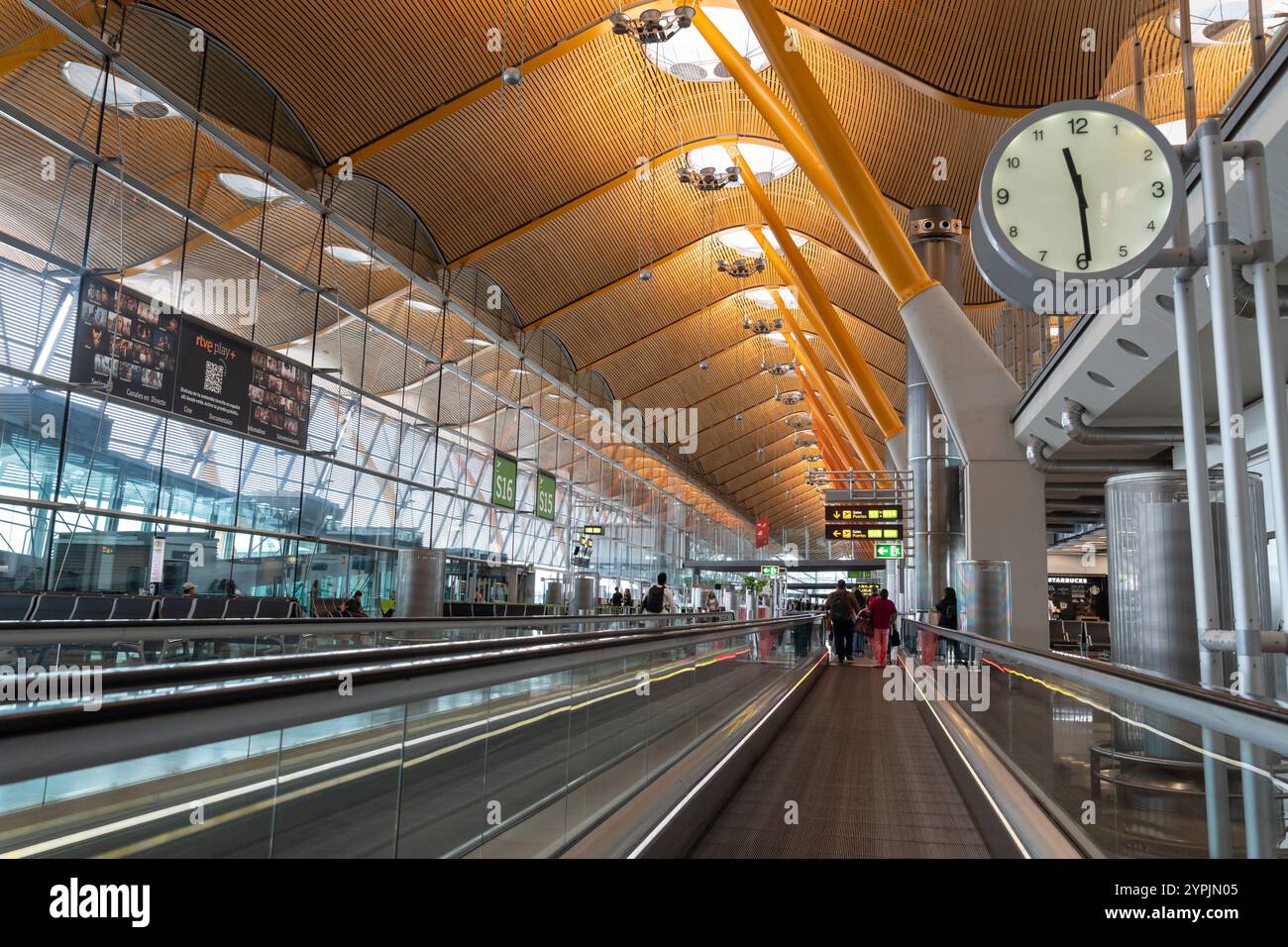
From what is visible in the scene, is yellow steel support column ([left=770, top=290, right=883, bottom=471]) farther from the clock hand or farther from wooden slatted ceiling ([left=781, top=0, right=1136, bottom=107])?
the clock hand

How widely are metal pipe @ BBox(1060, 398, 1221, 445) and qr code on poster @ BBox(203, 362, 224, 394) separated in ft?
40.7

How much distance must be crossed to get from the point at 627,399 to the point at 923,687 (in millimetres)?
27341

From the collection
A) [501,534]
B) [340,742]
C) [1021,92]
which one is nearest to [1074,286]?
[340,742]

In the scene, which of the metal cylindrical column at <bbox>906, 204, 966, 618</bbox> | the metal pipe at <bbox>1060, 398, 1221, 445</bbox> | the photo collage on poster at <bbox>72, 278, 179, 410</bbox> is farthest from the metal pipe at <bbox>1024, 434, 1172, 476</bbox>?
the photo collage on poster at <bbox>72, 278, 179, 410</bbox>

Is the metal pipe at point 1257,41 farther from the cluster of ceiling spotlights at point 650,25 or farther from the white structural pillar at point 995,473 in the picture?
the cluster of ceiling spotlights at point 650,25

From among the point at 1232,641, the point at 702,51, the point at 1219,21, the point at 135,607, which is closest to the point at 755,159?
the point at 702,51

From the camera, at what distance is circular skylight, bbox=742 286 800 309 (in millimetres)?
36469

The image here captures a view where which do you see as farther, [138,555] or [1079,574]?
[1079,574]

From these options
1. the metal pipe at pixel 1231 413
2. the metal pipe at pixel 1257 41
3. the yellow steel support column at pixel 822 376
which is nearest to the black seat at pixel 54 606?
the metal pipe at pixel 1231 413

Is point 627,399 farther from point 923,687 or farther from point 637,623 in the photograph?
point 923,687

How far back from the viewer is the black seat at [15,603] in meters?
7.59

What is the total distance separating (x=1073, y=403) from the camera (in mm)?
11328

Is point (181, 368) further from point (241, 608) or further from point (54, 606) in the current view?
point (54, 606)

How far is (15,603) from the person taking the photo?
25.2ft
